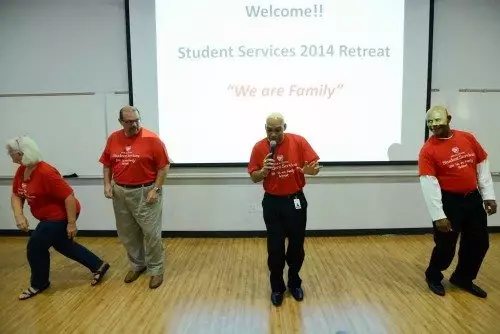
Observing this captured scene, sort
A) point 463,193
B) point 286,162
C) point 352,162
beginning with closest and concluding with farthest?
point 286,162 < point 463,193 < point 352,162

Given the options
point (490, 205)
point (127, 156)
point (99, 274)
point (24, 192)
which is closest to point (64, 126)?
point (24, 192)

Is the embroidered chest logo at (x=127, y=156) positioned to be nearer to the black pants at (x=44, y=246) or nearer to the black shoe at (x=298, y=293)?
the black pants at (x=44, y=246)

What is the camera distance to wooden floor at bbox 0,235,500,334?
8.15ft

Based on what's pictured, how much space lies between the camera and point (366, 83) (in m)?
4.19

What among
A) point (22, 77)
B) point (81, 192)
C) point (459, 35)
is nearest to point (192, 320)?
point (81, 192)

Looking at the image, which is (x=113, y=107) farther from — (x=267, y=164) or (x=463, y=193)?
(x=463, y=193)

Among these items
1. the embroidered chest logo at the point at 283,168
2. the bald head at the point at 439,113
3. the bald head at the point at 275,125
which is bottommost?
the embroidered chest logo at the point at 283,168

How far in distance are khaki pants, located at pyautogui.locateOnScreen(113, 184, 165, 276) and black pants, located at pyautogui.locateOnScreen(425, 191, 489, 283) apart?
7.07ft

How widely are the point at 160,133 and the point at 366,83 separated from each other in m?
2.33

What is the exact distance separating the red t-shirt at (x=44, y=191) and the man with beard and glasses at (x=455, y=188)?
2666 mm

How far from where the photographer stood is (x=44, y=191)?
2863mm

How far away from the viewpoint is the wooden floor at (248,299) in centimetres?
248

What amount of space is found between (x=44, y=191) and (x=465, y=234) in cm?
312

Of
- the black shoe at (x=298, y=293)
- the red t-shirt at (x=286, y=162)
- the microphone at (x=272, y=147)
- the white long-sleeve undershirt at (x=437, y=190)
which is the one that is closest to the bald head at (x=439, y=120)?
the white long-sleeve undershirt at (x=437, y=190)
